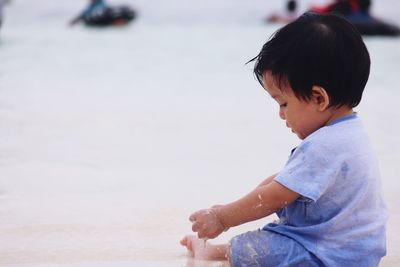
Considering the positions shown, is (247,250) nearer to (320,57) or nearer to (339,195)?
(339,195)

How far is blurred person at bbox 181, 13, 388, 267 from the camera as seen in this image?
149 centimetres

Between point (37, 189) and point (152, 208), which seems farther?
point (37, 189)

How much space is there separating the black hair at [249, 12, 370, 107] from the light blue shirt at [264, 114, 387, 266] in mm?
93

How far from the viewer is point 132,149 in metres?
3.14

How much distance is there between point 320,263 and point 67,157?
1.66 meters

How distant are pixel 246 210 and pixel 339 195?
21 centimetres

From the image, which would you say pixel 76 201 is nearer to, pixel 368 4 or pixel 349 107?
pixel 349 107

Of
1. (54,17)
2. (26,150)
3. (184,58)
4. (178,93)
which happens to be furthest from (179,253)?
(54,17)

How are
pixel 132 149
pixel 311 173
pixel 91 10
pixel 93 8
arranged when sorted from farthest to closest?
pixel 93 8
pixel 91 10
pixel 132 149
pixel 311 173

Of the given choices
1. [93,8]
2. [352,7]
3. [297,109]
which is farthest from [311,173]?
[93,8]

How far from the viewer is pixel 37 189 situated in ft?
7.95

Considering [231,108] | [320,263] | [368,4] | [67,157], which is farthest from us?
[368,4]

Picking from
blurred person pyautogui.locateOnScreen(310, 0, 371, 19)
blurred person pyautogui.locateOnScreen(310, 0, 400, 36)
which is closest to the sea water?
blurred person pyautogui.locateOnScreen(310, 0, 400, 36)

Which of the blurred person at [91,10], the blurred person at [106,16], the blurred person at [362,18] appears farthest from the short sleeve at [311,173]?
the blurred person at [91,10]
